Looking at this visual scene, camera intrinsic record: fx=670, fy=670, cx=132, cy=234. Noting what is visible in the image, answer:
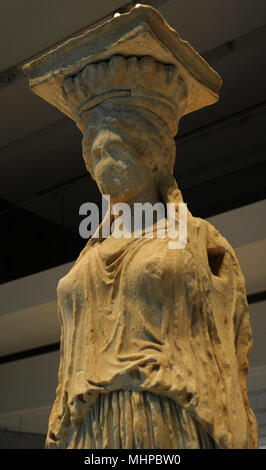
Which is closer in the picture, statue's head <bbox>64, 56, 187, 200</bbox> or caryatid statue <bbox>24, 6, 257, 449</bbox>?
caryatid statue <bbox>24, 6, 257, 449</bbox>

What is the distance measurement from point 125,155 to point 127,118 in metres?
0.18

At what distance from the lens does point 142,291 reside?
109 inches

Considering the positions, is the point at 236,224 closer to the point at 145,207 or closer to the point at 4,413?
the point at 145,207

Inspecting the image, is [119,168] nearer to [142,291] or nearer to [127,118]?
[127,118]

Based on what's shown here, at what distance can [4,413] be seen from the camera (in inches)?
275

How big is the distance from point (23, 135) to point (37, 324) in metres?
2.00

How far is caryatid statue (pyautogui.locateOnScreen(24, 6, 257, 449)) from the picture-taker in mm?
2600

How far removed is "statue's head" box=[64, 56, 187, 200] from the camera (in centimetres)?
309

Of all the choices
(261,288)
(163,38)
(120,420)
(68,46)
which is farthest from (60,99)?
(261,288)

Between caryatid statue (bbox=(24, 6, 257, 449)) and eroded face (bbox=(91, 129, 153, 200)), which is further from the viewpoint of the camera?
eroded face (bbox=(91, 129, 153, 200))

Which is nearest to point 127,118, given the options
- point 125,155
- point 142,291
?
point 125,155

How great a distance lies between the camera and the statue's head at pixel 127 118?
3088mm

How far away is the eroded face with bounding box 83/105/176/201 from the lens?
3.09m

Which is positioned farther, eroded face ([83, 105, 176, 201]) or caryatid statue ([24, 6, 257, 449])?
eroded face ([83, 105, 176, 201])
